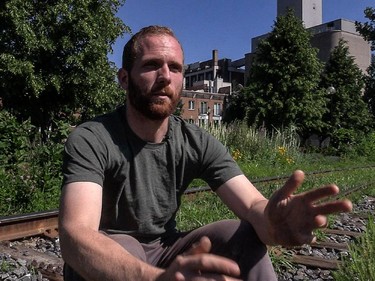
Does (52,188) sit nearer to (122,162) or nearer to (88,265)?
(122,162)

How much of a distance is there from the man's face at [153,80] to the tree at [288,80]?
28908mm

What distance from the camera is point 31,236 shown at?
14.7 ft

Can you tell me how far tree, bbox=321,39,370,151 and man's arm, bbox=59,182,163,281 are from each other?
3548cm

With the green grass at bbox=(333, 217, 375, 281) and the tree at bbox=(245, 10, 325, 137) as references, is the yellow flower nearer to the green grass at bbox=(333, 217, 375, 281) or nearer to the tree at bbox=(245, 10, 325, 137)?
the green grass at bbox=(333, 217, 375, 281)

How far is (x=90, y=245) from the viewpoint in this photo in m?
1.54

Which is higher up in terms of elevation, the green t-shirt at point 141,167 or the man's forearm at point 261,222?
the green t-shirt at point 141,167

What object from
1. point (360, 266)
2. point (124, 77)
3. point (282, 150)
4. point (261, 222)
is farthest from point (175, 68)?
point (282, 150)

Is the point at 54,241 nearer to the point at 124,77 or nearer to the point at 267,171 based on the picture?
the point at 124,77

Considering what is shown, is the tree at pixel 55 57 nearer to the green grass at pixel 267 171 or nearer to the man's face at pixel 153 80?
Answer: the green grass at pixel 267 171

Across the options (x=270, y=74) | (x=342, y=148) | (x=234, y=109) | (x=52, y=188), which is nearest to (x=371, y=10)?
(x=270, y=74)

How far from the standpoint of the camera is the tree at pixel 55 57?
65.8 feet

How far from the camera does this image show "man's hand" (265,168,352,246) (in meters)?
1.62

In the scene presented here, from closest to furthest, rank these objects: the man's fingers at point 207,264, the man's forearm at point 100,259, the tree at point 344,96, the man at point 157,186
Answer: the man's fingers at point 207,264 → the man's forearm at point 100,259 → the man at point 157,186 → the tree at point 344,96

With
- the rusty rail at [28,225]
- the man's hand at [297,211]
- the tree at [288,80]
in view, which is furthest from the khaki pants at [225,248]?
the tree at [288,80]
